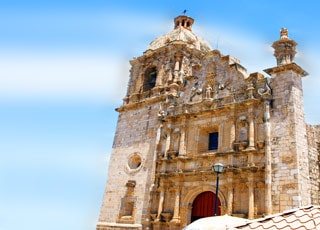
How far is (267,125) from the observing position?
11.4 metres

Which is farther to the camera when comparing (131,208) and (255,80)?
(131,208)

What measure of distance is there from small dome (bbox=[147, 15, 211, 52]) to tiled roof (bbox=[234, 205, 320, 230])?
1436 centimetres

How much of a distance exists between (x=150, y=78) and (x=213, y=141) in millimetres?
5958

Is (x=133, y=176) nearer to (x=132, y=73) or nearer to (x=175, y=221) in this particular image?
(x=175, y=221)

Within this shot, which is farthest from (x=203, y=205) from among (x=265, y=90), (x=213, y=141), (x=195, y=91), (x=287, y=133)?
(x=195, y=91)

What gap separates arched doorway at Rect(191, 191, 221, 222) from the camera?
11.9 m

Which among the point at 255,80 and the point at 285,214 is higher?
the point at 255,80

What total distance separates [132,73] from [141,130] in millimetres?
4188

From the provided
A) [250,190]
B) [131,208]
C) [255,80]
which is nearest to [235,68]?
[255,80]

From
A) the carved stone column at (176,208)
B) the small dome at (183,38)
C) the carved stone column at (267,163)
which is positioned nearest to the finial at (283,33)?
the carved stone column at (267,163)

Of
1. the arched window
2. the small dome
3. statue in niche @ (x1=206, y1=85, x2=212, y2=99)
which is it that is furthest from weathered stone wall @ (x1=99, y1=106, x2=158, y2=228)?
the small dome

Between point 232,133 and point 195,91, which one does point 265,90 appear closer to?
point 232,133

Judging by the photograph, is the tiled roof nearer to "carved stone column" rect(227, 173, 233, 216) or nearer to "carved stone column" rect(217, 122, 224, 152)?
"carved stone column" rect(227, 173, 233, 216)

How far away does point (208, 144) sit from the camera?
526 inches
